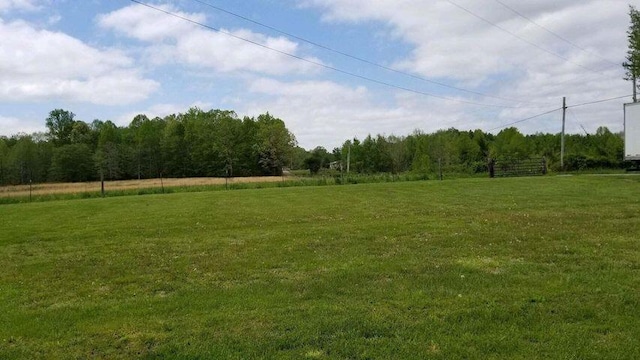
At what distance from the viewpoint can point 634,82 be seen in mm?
40312

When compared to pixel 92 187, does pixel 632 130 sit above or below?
above

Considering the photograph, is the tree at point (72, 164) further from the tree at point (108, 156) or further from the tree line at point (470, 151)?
the tree line at point (470, 151)

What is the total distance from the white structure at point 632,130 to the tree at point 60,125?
10085 centimetres

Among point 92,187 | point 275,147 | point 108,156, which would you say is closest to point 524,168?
point 92,187

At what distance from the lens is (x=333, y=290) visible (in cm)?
657

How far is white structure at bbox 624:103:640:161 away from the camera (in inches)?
1095

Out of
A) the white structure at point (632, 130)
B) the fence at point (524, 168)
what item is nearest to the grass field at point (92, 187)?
the fence at point (524, 168)

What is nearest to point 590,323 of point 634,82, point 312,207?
point 312,207

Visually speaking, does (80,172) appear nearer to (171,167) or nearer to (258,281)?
(171,167)

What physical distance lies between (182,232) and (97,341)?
8085 mm

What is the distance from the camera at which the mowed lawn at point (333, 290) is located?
15.3ft

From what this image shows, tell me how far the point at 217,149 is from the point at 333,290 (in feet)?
299

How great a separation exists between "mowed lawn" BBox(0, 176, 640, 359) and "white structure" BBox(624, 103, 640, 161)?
1779 centimetres

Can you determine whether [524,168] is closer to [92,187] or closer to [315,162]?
[92,187]
